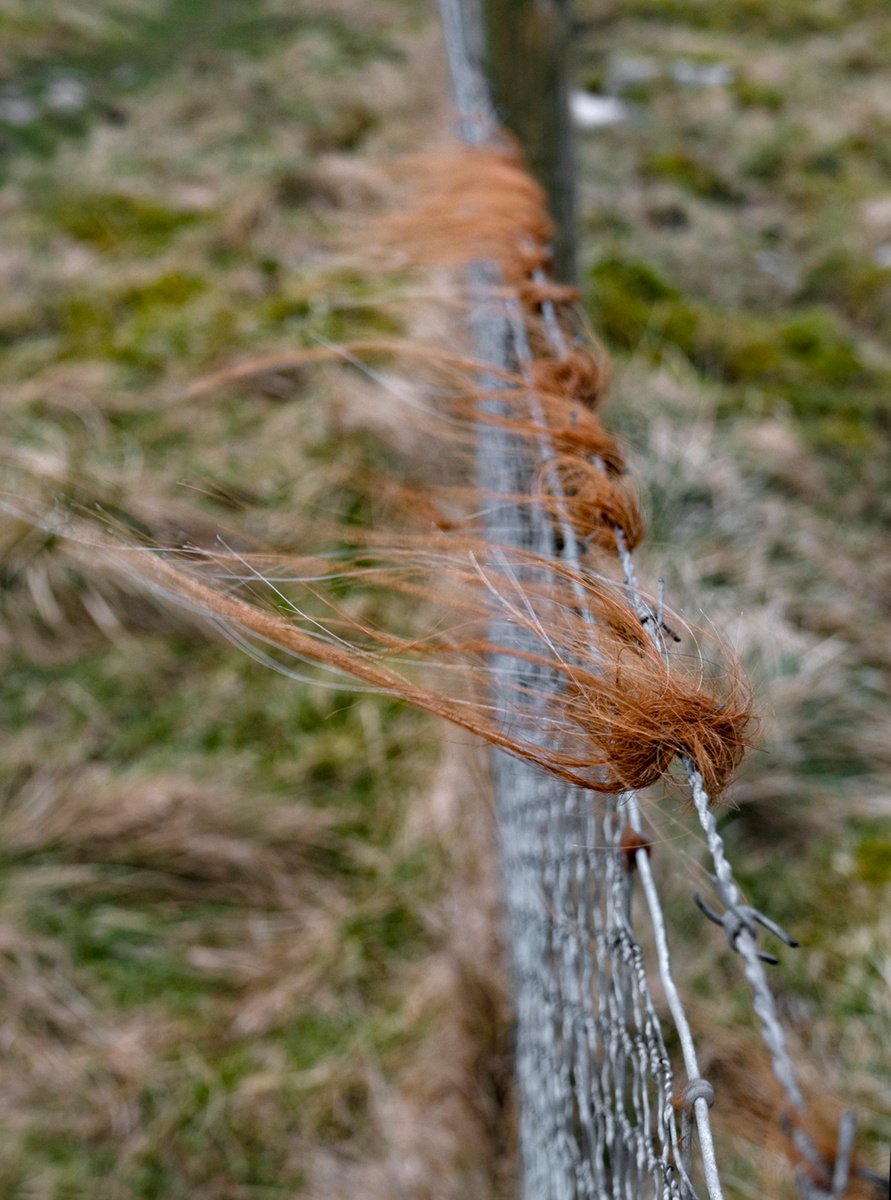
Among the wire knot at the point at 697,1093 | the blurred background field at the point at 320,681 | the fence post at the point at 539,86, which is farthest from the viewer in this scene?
the fence post at the point at 539,86

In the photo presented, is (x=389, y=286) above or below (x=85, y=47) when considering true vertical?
below

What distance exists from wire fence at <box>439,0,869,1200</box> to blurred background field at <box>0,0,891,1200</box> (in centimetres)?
19

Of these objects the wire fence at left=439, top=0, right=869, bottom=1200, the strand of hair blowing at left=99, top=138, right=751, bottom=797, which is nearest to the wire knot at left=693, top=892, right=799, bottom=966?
the wire fence at left=439, top=0, right=869, bottom=1200

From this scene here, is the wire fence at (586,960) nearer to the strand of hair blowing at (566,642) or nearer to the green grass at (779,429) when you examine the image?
the strand of hair blowing at (566,642)

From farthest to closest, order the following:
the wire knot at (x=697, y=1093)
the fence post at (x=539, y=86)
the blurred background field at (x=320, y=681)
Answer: the fence post at (x=539, y=86) < the blurred background field at (x=320, y=681) < the wire knot at (x=697, y=1093)

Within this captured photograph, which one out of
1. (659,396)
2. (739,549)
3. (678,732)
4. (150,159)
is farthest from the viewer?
(150,159)

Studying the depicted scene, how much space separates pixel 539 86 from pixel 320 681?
198cm

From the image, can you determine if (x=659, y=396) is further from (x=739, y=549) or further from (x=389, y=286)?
(x=389, y=286)

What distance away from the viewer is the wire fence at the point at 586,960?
2.58 ft

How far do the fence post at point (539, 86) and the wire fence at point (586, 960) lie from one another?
0.74 m

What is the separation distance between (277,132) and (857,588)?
12.5ft

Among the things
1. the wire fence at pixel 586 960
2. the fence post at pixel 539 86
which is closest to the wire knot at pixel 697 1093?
the wire fence at pixel 586 960

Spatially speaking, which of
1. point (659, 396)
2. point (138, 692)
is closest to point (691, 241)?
point (659, 396)

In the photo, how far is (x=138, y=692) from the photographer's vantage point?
2.77 metres
